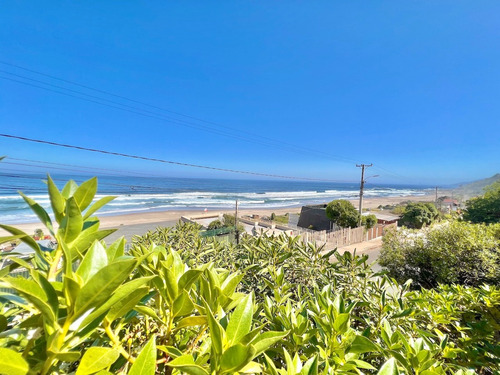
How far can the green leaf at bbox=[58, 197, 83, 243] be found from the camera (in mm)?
567

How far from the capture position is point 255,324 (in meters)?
0.85

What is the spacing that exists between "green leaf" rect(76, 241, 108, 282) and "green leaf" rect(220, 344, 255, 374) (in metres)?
0.31

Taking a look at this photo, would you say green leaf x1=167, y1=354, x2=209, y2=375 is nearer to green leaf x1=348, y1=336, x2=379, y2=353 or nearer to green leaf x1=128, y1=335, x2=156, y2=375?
green leaf x1=128, y1=335, x2=156, y2=375

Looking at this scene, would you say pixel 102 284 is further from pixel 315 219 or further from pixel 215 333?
pixel 315 219

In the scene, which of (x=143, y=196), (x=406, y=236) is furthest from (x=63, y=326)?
(x=143, y=196)

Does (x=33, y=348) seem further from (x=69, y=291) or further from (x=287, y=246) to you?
(x=287, y=246)

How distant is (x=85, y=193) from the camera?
0.66m

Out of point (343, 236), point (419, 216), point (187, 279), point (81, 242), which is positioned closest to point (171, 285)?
point (187, 279)

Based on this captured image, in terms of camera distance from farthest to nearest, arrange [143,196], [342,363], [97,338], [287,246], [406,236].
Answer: [143,196], [406,236], [287,246], [342,363], [97,338]

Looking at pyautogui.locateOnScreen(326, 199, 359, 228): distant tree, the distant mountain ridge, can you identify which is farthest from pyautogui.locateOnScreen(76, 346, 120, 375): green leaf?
the distant mountain ridge

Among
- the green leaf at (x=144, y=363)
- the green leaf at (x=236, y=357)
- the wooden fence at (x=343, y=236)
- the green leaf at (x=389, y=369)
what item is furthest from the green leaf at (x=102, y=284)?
the wooden fence at (x=343, y=236)

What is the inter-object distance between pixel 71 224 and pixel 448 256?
20.5ft

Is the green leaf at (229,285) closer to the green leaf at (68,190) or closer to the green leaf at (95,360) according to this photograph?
the green leaf at (95,360)

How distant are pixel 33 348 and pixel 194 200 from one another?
1439 inches
